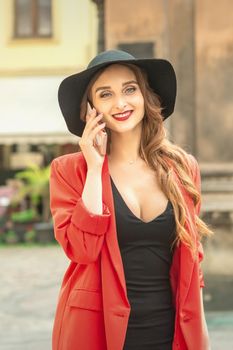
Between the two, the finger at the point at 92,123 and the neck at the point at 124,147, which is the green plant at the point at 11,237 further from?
the finger at the point at 92,123

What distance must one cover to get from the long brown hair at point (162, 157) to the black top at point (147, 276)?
58 mm

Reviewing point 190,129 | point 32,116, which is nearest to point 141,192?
point 190,129

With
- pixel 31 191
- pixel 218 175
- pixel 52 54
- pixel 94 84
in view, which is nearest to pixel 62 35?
pixel 52 54

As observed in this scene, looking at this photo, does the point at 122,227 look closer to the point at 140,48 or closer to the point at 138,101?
the point at 138,101

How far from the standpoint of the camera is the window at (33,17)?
18.1m

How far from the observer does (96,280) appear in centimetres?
231

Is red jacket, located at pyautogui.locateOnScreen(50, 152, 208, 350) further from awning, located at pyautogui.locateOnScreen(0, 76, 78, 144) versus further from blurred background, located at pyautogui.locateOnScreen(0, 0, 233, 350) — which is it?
awning, located at pyautogui.locateOnScreen(0, 76, 78, 144)

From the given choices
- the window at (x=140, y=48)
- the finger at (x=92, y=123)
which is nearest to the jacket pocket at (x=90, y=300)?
the finger at (x=92, y=123)

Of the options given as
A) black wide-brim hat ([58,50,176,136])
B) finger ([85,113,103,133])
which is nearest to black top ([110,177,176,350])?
finger ([85,113,103,133])

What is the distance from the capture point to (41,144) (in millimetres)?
18828

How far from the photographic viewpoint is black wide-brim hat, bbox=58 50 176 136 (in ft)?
7.79

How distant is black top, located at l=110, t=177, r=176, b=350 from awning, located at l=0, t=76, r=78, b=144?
13.8 metres

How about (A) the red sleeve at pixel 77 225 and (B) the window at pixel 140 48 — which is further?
(B) the window at pixel 140 48

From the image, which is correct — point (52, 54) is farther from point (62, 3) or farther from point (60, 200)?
point (60, 200)
